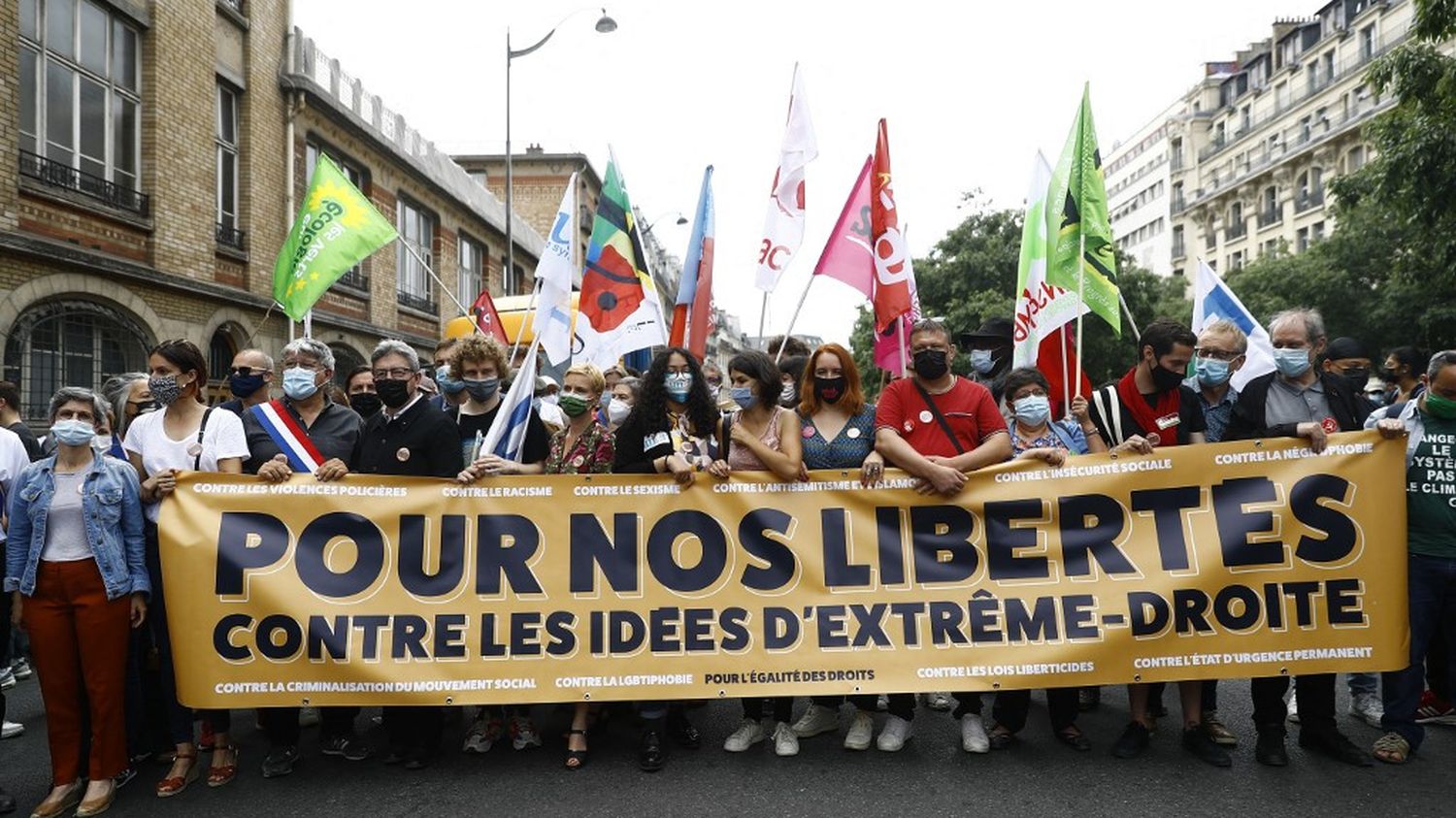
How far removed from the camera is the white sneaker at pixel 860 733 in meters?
4.47

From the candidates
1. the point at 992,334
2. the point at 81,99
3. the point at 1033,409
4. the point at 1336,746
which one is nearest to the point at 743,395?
the point at 1033,409

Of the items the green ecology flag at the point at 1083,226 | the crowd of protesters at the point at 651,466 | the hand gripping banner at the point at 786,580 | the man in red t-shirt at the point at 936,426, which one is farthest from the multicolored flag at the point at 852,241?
the hand gripping banner at the point at 786,580

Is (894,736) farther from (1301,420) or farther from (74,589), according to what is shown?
(74,589)

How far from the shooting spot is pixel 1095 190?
5871mm

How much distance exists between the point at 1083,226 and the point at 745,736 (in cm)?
369

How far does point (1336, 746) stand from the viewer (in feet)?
14.0

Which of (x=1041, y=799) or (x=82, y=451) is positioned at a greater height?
(x=82, y=451)

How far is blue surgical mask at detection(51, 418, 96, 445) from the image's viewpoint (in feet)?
13.0

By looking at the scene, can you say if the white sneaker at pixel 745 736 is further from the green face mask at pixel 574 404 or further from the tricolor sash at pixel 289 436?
the tricolor sash at pixel 289 436

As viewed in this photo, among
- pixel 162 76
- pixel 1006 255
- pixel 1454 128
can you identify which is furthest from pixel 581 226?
pixel 1454 128

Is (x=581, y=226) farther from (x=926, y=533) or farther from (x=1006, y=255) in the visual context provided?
(x=926, y=533)

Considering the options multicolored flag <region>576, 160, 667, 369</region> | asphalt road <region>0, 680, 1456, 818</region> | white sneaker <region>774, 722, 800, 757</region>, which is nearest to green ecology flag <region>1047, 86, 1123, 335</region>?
asphalt road <region>0, 680, 1456, 818</region>

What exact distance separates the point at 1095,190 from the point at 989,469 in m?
2.43

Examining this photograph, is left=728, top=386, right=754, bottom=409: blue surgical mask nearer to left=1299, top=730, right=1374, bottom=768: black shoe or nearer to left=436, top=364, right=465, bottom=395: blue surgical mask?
left=436, top=364, right=465, bottom=395: blue surgical mask
